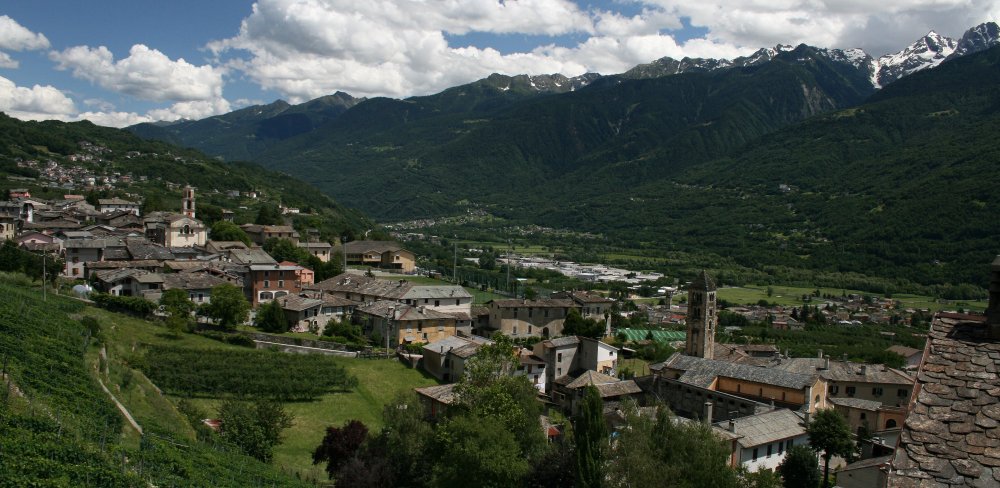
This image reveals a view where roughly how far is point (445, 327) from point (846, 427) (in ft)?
101

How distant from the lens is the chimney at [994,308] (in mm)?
6934

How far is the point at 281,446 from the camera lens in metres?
35.2

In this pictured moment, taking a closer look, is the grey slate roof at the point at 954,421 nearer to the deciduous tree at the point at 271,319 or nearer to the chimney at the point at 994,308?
the chimney at the point at 994,308

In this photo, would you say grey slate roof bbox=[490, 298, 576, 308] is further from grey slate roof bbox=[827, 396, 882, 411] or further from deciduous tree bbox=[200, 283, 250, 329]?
grey slate roof bbox=[827, 396, 882, 411]

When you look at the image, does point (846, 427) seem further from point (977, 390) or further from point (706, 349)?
point (977, 390)

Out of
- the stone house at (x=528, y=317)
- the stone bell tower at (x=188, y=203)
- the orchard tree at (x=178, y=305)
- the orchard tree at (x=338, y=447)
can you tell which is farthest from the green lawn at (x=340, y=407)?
the stone bell tower at (x=188, y=203)

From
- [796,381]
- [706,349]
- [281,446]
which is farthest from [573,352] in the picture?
[281,446]

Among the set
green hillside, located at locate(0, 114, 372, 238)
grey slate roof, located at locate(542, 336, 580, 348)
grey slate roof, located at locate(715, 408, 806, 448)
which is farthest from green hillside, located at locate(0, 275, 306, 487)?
green hillside, located at locate(0, 114, 372, 238)

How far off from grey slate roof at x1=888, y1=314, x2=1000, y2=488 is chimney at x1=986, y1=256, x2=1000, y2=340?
80mm

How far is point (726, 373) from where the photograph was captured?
148 feet

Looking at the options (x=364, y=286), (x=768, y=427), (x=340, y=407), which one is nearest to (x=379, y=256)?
(x=364, y=286)

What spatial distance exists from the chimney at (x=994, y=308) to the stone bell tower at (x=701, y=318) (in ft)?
151

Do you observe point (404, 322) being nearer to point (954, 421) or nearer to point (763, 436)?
point (763, 436)

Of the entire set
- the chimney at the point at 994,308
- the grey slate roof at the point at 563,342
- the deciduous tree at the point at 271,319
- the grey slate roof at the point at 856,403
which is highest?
the chimney at the point at 994,308
